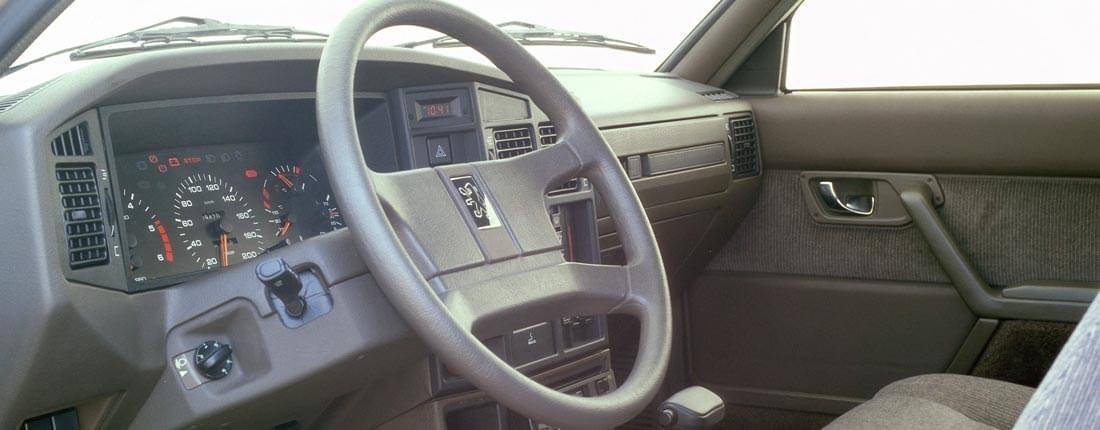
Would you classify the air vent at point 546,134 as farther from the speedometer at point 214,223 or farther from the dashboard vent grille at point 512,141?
the speedometer at point 214,223

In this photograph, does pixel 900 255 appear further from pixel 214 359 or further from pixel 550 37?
pixel 214 359

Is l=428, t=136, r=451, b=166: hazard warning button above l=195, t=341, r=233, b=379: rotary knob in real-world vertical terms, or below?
above

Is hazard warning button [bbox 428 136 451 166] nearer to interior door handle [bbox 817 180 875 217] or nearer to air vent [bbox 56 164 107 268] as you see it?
air vent [bbox 56 164 107 268]

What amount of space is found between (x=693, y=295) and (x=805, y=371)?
33 cm

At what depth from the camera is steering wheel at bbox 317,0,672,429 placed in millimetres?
1282

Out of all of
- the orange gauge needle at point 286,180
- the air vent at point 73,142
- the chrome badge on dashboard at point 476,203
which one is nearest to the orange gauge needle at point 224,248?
the orange gauge needle at point 286,180

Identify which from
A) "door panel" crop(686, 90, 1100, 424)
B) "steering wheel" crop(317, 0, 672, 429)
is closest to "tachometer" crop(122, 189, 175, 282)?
"steering wheel" crop(317, 0, 672, 429)

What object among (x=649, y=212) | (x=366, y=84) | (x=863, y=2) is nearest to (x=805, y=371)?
(x=649, y=212)

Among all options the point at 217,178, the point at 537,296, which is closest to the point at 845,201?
the point at 537,296

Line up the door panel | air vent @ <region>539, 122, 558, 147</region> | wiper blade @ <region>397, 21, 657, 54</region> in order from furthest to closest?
wiper blade @ <region>397, 21, 657, 54</region> → the door panel → air vent @ <region>539, 122, 558, 147</region>

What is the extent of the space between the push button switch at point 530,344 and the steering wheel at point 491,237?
0.83 ft

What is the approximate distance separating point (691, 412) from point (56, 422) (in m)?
0.89

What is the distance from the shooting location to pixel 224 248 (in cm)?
163

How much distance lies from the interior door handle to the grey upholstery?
2.46 feet
